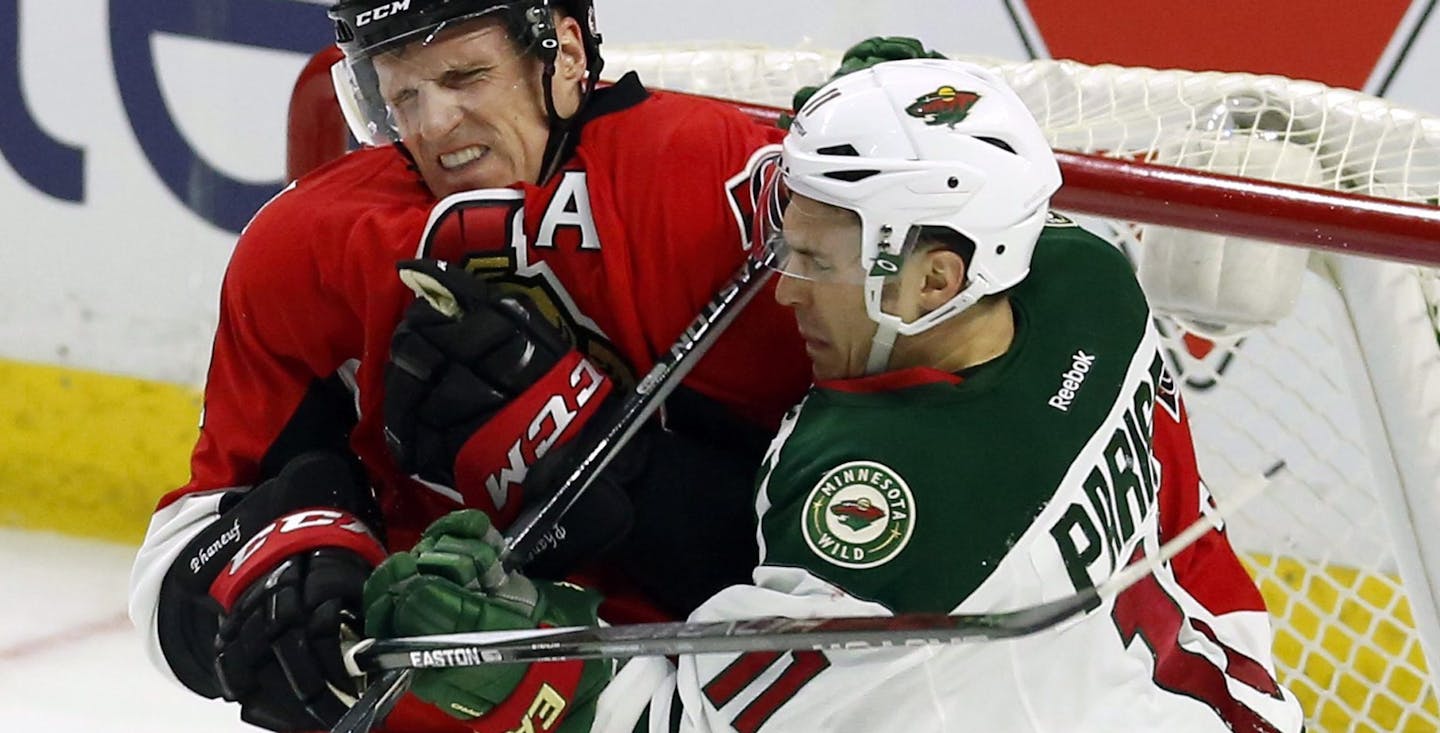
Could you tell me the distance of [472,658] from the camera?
4.82 feet

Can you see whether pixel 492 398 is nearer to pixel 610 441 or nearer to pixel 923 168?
pixel 610 441

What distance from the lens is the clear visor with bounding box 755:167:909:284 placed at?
60.1 inches

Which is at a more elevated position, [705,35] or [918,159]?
[918,159]

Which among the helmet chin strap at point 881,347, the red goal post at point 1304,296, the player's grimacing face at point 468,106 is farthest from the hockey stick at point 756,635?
the player's grimacing face at point 468,106

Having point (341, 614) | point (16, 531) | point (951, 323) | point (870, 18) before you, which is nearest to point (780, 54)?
point (870, 18)

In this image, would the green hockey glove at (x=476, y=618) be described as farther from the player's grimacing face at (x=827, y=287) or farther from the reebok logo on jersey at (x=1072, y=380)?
the reebok logo on jersey at (x=1072, y=380)

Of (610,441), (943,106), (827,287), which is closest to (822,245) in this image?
(827,287)

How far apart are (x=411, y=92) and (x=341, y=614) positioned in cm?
49

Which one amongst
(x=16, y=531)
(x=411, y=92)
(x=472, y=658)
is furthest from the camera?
(x=16, y=531)

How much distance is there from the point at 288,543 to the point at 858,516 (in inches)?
21.3

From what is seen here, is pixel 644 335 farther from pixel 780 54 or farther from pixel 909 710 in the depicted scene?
pixel 780 54

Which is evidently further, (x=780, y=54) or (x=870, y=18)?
(x=870, y=18)

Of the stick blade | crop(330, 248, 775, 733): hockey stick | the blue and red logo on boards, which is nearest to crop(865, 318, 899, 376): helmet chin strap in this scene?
crop(330, 248, 775, 733): hockey stick

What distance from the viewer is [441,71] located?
66.4 inches
